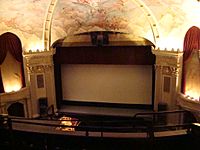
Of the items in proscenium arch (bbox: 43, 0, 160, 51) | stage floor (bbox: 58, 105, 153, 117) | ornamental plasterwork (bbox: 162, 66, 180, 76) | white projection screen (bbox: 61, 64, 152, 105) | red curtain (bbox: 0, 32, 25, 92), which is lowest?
stage floor (bbox: 58, 105, 153, 117)

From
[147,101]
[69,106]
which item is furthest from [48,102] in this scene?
[147,101]

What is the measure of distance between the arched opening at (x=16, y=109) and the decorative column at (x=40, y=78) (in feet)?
1.38

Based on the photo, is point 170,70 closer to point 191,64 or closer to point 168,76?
point 168,76

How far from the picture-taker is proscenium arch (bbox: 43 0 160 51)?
10.8 m

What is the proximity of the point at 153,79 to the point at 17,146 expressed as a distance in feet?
27.7

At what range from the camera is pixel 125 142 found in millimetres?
5793

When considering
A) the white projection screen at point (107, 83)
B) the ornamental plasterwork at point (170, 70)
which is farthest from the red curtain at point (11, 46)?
A: the ornamental plasterwork at point (170, 70)

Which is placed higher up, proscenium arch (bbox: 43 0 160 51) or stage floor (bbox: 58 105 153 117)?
proscenium arch (bbox: 43 0 160 51)

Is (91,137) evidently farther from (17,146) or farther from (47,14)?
(47,14)

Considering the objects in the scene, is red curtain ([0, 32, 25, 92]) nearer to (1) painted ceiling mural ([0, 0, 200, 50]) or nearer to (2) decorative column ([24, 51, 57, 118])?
(1) painted ceiling mural ([0, 0, 200, 50])

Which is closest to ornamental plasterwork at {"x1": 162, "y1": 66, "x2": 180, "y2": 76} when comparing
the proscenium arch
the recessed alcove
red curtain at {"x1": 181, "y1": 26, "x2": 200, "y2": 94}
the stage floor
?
red curtain at {"x1": 181, "y1": 26, "x2": 200, "y2": 94}

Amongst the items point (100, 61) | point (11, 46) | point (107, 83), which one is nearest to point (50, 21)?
point (11, 46)

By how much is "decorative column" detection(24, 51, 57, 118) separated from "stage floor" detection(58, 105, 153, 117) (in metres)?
1.10

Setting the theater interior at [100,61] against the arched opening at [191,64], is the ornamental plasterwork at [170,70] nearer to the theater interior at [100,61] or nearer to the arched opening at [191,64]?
the theater interior at [100,61]
